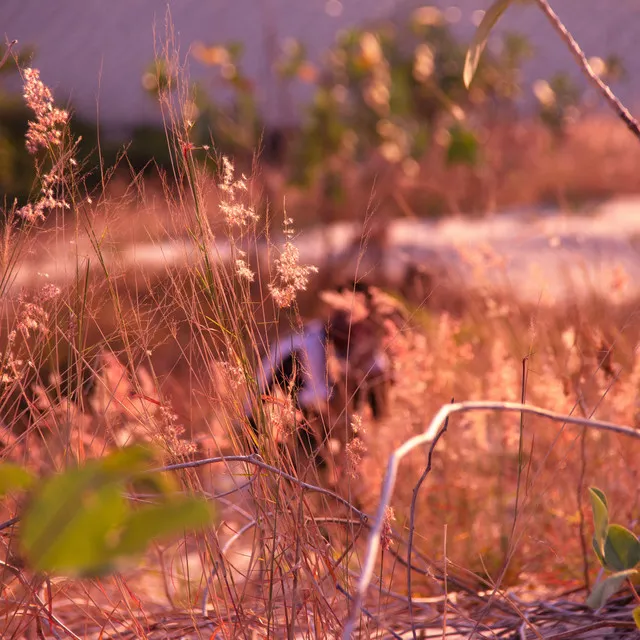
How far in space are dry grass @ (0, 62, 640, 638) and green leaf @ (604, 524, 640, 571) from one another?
0.08m

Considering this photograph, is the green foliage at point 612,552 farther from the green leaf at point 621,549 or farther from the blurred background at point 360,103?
the blurred background at point 360,103

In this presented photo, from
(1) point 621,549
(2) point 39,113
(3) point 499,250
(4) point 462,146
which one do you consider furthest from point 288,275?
(4) point 462,146

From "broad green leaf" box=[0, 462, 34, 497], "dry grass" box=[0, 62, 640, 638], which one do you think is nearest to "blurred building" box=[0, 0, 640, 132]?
"dry grass" box=[0, 62, 640, 638]

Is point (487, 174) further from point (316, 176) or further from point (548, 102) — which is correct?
point (316, 176)

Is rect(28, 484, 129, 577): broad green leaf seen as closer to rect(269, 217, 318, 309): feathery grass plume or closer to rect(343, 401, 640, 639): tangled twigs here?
rect(343, 401, 640, 639): tangled twigs

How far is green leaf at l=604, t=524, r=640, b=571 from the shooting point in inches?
31.9

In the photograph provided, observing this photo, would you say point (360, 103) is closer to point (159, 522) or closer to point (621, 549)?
point (621, 549)

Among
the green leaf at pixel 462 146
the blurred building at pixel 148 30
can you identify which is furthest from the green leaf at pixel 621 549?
the blurred building at pixel 148 30

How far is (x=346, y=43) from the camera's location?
5.04 meters

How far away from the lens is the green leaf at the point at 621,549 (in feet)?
2.66

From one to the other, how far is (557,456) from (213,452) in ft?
2.10

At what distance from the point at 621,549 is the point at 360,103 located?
4842 mm

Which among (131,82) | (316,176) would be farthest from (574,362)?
(131,82)

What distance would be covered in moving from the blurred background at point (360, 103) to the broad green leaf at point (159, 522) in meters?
2.54
